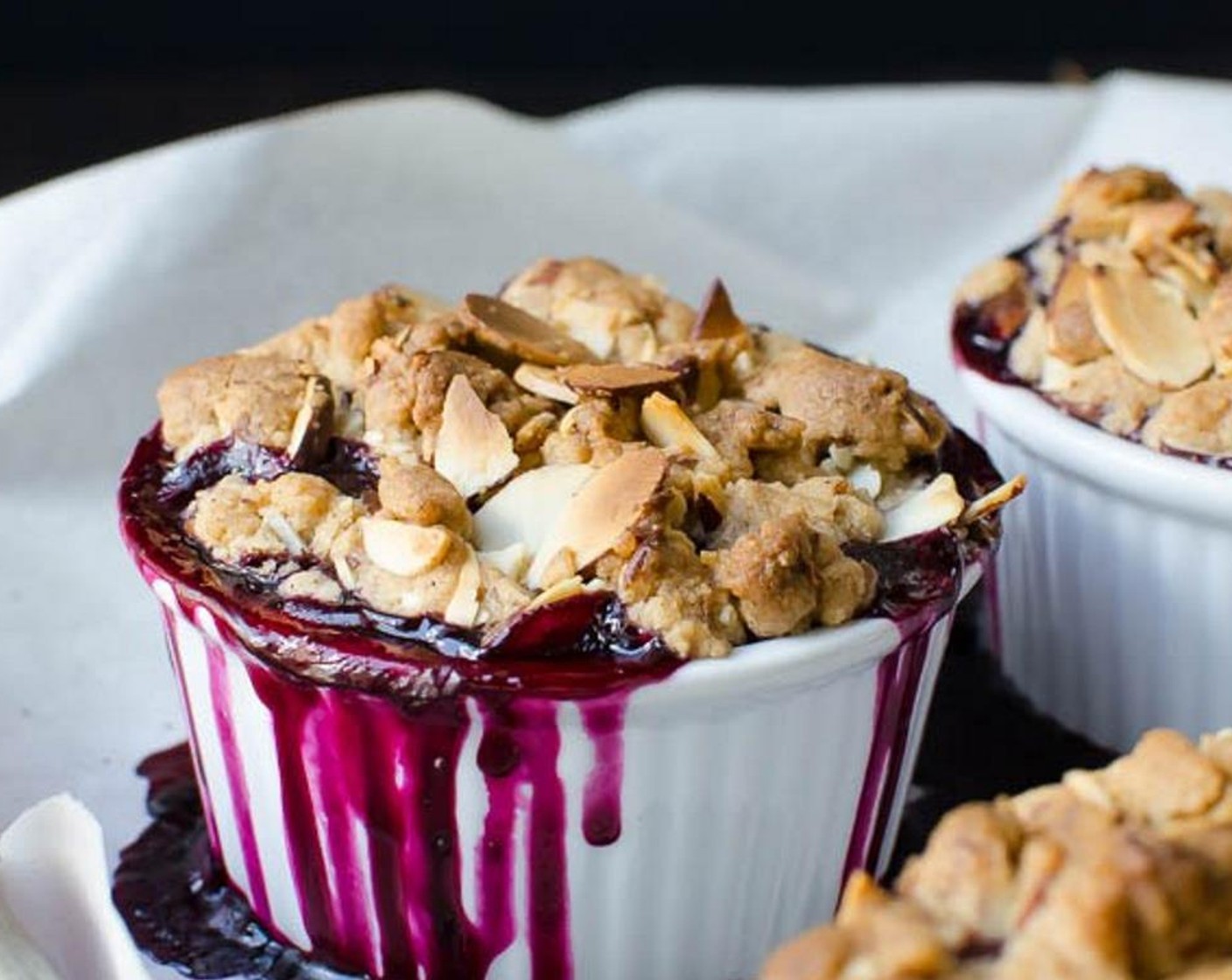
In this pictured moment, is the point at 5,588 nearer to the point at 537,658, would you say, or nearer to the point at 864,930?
the point at 537,658

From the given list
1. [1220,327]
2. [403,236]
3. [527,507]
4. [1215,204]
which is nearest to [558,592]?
[527,507]

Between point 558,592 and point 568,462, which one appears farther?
point 568,462

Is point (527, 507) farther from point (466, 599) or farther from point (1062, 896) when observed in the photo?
point (1062, 896)

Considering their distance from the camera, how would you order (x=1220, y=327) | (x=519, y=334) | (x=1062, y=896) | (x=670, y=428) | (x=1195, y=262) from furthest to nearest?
1. (x=1195, y=262)
2. (x=1220, y=327)
3. (x=519, y=334)
4. (x=670, y=428)
5. (x=1062, y=896)

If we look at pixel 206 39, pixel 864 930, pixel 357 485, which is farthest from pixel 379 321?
pixel 206 39

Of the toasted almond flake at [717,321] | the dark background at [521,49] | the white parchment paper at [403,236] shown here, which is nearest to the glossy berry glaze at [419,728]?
the toasted almond flake at [717,321]

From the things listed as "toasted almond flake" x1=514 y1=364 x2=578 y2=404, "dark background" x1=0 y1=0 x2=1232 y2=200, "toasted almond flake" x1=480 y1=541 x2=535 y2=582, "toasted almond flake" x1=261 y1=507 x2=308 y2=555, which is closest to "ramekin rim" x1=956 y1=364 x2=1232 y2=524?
"toasted almond flake" x1=514 y1=364 x2=578 y2=404

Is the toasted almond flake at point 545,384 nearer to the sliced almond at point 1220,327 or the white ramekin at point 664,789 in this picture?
the white ramekin at point 664,789
